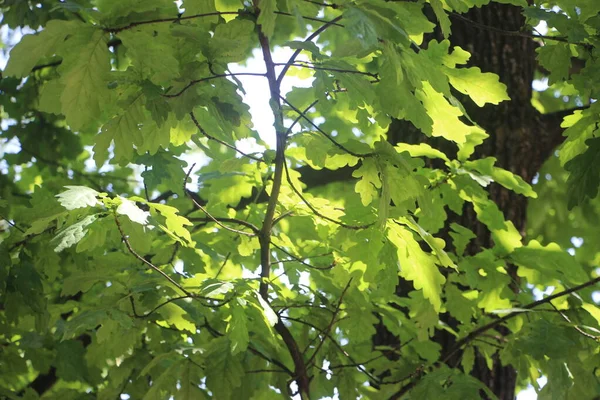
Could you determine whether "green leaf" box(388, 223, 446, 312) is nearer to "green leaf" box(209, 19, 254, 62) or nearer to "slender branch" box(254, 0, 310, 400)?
"slender branch" box(254, 0, 310, 400)

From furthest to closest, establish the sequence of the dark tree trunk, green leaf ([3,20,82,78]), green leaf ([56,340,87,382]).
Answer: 1. the dark tree trunk
2. green leaf ([56,340,87,382])
3. green leaf ([3,20,82,78])

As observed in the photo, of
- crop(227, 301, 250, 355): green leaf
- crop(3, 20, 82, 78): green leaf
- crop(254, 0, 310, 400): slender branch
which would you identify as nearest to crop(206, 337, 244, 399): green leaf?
crop(254, 0, 310, 400): slender branch

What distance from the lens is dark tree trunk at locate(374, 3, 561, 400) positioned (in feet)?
10.1

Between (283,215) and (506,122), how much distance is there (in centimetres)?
166

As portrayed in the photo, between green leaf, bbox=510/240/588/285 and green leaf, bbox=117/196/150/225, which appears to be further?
green leaf, bbox=510/240/588/285

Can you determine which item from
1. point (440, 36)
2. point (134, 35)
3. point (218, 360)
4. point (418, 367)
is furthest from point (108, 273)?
point (440, 36)

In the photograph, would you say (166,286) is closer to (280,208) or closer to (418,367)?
(280,208)

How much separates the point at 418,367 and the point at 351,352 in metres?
0.34

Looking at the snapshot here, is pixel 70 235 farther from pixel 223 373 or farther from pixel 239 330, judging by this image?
pixel 223 373

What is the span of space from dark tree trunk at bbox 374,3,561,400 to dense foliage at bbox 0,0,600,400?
25.1 inches

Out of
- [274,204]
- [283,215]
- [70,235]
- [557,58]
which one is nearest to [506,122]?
[557,58]

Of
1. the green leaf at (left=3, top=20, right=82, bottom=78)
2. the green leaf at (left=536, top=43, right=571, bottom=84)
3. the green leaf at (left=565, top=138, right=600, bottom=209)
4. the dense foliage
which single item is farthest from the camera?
the green leaf at (left=536, top=43, right=571, bottom=84)

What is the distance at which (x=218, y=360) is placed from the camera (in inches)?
78.0

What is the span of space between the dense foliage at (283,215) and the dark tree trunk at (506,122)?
25.1 inches
